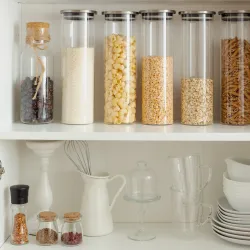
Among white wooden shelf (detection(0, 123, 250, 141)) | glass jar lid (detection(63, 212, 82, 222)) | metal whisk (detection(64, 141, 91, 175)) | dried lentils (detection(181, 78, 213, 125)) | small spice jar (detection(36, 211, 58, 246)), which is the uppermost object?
dried lentils (detection(181, 78, 213, 125))

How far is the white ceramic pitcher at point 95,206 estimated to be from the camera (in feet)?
5.91

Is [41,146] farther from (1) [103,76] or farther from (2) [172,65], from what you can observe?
(2) [172,65]

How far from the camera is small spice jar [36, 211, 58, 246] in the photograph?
1.73 metres

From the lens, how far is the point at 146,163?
1.81 meters

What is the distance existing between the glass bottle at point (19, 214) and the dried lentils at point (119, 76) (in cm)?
32

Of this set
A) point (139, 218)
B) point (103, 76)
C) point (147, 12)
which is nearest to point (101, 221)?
point (139, 218)

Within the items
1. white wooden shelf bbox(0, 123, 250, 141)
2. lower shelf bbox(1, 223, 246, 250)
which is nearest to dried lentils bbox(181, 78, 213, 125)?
white wooden shelf bbox(0, 123, 250, 141)

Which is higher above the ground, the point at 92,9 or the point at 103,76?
the point at 92,9

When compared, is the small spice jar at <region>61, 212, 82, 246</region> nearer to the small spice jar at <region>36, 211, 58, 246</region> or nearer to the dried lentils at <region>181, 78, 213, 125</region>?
the small spice jar at <region>36, 211, 58, 246</region>

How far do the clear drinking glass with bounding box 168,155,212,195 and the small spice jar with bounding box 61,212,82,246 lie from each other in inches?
11.5

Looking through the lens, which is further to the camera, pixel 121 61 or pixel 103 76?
pixel 103 76

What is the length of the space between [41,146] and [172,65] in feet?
1.44

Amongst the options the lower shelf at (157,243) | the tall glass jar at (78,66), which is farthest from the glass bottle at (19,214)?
the tall glass jar at (78,66)

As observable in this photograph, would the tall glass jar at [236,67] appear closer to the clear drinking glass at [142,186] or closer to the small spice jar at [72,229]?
the clear drinking glass at [142,186]
